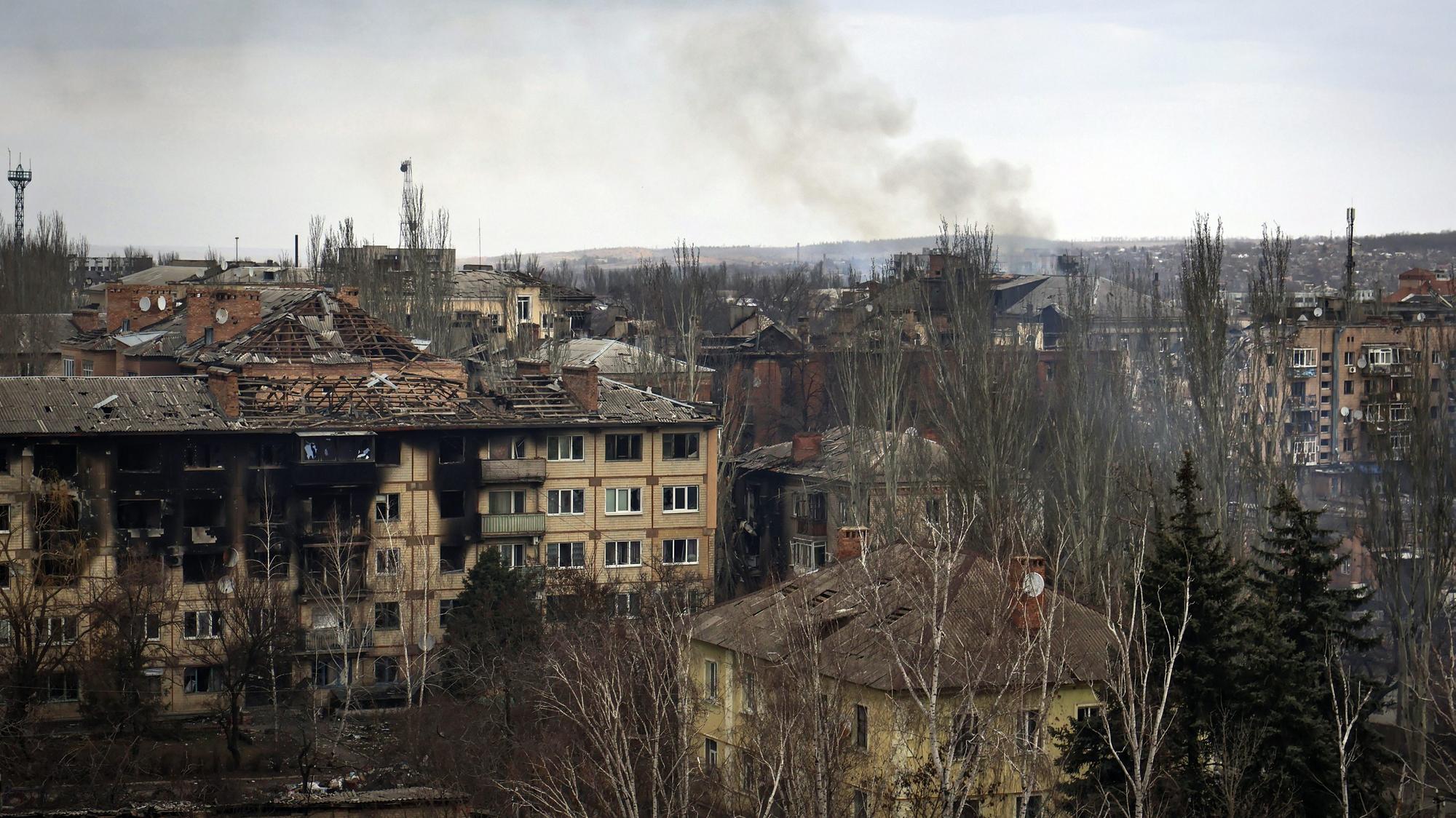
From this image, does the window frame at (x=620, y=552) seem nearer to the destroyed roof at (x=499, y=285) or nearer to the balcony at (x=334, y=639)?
the balcony at (x=334, y=639)

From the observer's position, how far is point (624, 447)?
41125 millimetres

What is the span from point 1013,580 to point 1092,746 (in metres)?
4.57

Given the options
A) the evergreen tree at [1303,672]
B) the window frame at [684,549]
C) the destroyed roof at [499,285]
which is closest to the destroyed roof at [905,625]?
the evergreen tree at [1303,672]

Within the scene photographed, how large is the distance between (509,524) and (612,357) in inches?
809

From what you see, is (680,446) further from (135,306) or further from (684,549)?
(135,306)

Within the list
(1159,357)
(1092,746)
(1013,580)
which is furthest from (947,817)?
(1159,357)

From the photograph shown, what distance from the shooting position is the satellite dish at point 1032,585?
21500 mm

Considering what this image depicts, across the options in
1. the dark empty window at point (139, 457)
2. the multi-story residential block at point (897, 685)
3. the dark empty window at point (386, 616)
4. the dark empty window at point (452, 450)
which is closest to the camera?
the multi-story residential block at point (897, 685)

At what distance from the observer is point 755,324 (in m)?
71.8

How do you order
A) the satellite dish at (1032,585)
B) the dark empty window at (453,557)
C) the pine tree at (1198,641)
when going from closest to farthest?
1. the pine tree at (1198,641)
2. the satellite dish at (1032,585)
3. the dark empty window at (453,557)

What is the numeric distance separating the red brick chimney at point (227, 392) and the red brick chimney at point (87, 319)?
2111 cm

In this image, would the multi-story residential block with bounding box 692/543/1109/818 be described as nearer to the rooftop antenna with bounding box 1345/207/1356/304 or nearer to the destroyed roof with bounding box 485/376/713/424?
the destroyed roof with bounding box 485/376/713/424

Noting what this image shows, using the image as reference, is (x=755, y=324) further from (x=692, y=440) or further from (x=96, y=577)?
(x=96, y=577)

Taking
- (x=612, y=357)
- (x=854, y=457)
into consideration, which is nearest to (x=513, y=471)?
(x=854, y=457)
